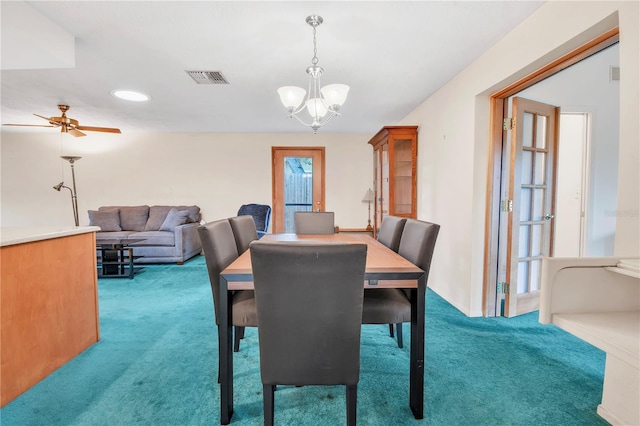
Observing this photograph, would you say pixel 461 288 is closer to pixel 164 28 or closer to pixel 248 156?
pixel 164 28

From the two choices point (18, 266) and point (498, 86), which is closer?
point (18, 266)

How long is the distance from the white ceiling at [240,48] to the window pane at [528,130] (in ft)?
2.39

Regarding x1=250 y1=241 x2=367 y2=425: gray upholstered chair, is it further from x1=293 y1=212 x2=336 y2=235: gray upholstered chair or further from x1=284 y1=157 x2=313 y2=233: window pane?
x1=284 y1=157 x2=313 y2=233: window pane

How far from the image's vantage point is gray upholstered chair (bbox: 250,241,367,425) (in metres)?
0.95

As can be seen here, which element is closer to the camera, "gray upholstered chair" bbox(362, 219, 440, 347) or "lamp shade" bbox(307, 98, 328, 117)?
"gray upholstered chair" bbox(362, 219, 440, 347)

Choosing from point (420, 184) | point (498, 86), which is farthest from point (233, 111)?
point (498, 86)

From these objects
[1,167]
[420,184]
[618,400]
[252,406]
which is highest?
[1,167]

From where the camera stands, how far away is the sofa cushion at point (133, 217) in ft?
15.4

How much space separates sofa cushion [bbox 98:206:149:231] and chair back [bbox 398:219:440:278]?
4668mm

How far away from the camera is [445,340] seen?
203cm

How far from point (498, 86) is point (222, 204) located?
179 inches

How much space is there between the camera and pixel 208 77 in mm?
2637

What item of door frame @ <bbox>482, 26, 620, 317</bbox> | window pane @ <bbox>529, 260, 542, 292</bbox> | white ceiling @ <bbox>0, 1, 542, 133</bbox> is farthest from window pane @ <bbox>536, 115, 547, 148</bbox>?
window pane @ <bbox>529, 260, 542, 292</bbox>

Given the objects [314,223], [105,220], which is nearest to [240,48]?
[314,223]
